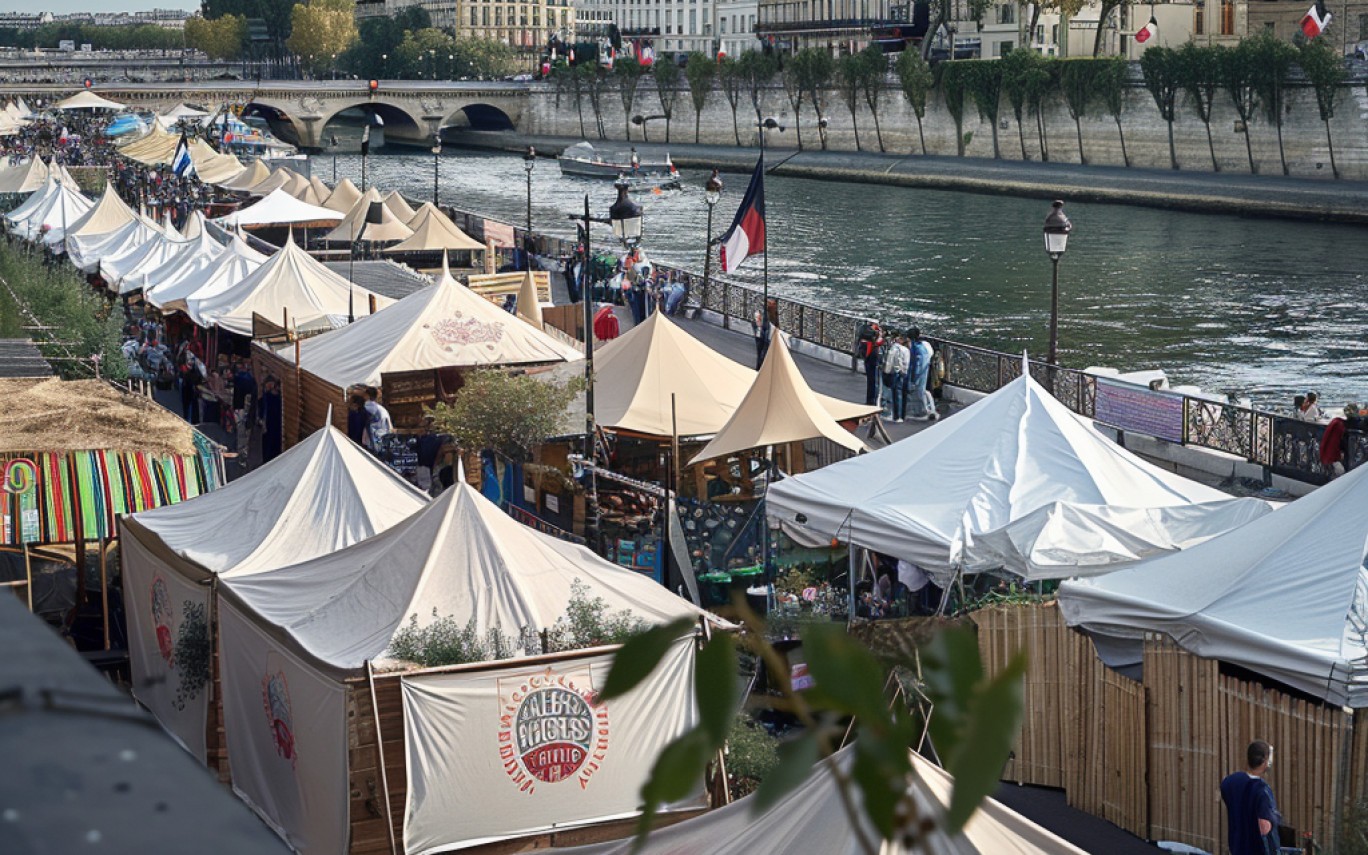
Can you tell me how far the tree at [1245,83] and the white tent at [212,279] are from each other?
4450 cm

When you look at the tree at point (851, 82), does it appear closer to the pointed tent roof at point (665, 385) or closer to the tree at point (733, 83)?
the tree at point (733, 83)

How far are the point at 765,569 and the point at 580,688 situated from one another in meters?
4.62

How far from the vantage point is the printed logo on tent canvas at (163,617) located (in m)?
9.88

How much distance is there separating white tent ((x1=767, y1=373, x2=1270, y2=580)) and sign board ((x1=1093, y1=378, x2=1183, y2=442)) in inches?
222

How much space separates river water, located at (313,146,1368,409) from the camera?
109ft

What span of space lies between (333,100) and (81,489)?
295 feet

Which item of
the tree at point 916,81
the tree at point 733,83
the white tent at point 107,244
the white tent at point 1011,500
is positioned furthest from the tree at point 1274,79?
the white tent at point 1011,500

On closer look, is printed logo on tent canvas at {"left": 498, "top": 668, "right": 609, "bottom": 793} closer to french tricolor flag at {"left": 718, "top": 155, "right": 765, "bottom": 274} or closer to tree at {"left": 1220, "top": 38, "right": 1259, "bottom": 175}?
french tricolor flag at {"left": 718, "top": 155, "right": 765, "bottom": 274}

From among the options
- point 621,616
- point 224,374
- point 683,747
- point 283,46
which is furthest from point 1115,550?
point 283,46

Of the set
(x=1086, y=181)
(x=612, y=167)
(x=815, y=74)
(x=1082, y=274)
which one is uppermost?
(x=815, y=74)

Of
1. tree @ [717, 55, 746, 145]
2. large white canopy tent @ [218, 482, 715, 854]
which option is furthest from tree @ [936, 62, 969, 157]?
large white canopy tent @ [218, 482, 715, 854]

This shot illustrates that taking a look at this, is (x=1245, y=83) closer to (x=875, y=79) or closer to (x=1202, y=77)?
(x=1202, y=77)

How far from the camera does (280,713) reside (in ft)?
27.4

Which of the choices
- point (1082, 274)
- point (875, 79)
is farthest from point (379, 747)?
point (875, 79)
